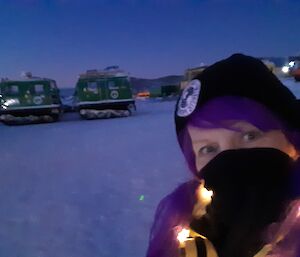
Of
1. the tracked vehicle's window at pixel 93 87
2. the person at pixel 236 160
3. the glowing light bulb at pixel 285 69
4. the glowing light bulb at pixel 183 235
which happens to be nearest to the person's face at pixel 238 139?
the person at pixel 236 160

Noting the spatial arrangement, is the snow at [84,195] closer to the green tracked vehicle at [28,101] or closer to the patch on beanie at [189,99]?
the patch on beanie at [189,99]

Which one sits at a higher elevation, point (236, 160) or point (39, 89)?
point (236, 160)

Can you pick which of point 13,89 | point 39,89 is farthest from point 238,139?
point 13,89

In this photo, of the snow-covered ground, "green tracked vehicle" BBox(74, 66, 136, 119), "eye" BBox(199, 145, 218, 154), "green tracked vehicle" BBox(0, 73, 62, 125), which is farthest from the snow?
"green tracked vehicle" BBox(74, 66, 136, 119)

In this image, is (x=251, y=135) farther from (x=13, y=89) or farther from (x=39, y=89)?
(x=13, y=89)

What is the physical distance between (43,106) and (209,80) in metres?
5.80

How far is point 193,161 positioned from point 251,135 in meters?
0.13

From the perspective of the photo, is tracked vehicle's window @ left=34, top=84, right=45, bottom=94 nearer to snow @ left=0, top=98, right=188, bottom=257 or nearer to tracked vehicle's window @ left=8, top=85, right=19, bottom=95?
tracked vehicle's window @ left=8, top=85, right=19, bottom=95

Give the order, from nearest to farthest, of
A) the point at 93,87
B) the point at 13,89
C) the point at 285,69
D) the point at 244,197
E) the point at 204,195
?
the point at 244,197
the point at 204,195
the point at 13,89
the point at 93,87
the point at 285,69

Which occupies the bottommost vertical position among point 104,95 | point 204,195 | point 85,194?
point 85,194

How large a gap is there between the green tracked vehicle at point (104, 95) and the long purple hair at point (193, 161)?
547cm

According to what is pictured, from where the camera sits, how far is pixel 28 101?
6.21 metres

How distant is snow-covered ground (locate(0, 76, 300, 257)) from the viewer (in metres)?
1.40

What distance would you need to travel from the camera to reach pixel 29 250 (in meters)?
1.38
